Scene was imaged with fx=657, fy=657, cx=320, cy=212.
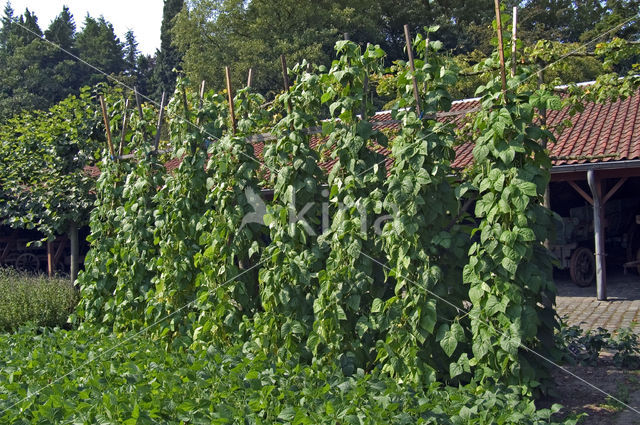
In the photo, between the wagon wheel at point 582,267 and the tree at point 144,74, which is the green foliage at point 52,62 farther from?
the wagon wheel at point 582,267

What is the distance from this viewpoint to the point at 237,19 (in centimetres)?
3353

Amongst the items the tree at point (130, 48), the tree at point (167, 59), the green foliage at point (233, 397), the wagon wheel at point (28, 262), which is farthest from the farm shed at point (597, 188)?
the tree at point (130, 48)

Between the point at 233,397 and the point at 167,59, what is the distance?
4501 centimetres

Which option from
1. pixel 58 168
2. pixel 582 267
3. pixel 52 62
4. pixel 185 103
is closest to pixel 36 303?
pixel 58 168

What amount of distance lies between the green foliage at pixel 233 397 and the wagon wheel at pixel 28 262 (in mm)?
13431

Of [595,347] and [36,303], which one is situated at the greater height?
[36,303]

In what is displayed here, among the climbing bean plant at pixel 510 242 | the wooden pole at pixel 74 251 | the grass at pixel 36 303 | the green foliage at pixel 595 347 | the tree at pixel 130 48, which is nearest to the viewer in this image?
the climbing bean plant at pixel 510 242

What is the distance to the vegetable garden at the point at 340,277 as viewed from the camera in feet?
13.3

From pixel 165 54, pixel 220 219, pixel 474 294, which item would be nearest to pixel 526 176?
pixel 474 294

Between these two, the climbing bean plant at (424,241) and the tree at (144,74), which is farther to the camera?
the tree at (144,74)

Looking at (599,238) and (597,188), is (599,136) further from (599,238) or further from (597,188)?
(599,238)

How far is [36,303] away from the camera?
8.22 meters

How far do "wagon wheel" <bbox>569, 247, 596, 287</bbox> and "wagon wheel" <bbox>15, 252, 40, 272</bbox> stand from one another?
43.1 feet

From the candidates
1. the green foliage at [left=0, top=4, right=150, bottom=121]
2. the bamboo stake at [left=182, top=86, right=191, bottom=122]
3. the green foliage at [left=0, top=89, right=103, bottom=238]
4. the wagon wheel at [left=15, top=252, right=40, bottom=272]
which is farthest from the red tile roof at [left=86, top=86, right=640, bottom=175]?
the green foliage at [left=0, top=4, right=150, bottom=121]
